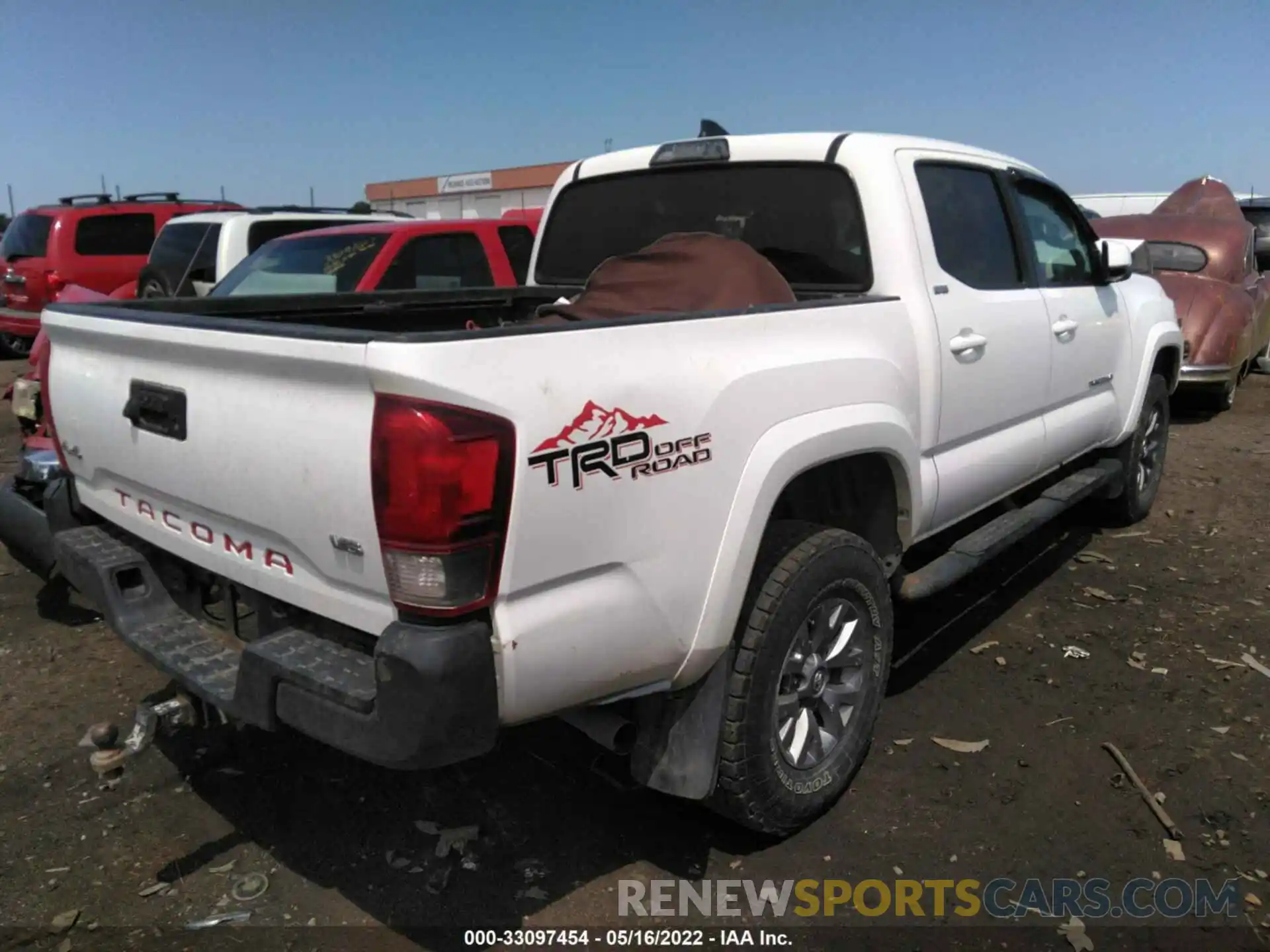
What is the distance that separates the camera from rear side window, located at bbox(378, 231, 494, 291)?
695 centimetres

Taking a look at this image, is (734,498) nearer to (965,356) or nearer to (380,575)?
(380,575)

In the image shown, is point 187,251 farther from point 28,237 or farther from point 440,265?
point 28,237

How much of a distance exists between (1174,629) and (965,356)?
1905 millimetres

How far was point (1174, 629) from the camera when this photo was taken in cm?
445

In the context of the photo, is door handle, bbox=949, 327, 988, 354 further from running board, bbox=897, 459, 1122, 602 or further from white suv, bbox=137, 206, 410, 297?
white suv, bbox=137, 206, 410, 297

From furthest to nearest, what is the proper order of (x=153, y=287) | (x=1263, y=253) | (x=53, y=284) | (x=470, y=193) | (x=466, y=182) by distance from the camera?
1. (x=466, y=182)
2. (x=470, y=193)
3. (x=1263, y=253)
4. (x=53, y=284)
5. (x=153, y=287)

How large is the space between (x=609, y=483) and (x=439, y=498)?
399mm

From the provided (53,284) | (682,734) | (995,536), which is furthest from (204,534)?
(53,284)

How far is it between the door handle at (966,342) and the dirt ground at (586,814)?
134 cm

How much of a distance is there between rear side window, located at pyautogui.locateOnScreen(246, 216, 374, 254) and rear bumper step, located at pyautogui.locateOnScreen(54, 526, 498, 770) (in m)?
6.80

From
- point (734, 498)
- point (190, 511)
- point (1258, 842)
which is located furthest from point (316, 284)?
point (1258, 842)

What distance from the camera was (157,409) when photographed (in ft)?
8.40

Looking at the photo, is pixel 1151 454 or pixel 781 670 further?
pixel 1151 454

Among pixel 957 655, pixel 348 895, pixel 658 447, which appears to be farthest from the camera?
pixel 957 655
